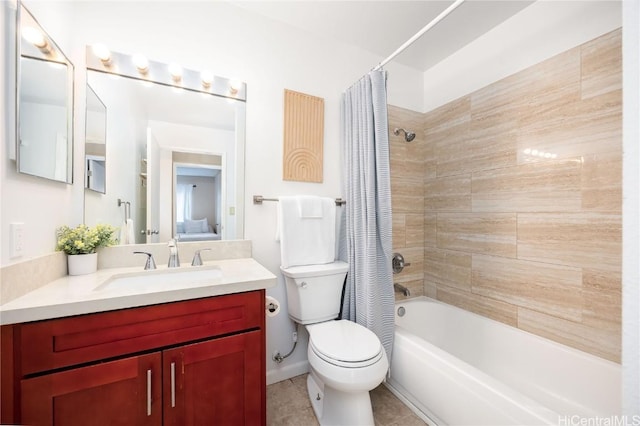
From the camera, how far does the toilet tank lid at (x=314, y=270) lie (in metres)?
1.51

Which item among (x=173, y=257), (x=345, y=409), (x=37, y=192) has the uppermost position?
(x=37, y=192)

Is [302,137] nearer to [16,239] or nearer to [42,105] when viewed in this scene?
[42,105]

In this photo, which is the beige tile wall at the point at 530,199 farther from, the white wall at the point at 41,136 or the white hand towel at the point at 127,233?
the white wall at the point at 41,136

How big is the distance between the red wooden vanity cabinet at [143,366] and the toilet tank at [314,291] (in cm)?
45

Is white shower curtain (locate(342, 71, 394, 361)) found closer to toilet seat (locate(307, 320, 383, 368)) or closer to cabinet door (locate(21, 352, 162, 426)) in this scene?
toilet seat (locate(307, 320, 383, 368))

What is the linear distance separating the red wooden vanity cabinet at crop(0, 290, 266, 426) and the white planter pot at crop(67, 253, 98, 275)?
1.51ft

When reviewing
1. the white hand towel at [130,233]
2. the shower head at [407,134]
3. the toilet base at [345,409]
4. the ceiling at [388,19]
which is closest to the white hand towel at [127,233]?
the white hand towel at [130,233]

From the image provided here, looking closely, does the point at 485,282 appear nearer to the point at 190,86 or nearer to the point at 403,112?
the point at 403,112

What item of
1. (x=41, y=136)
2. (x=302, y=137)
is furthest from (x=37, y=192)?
(x=302, y=137)

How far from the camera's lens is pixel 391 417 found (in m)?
1.39

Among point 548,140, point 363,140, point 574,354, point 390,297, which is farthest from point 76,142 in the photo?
point 574,354

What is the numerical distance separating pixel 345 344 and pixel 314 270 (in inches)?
17.7

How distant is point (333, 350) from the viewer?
1.22 m

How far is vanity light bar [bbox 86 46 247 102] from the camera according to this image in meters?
1.32
